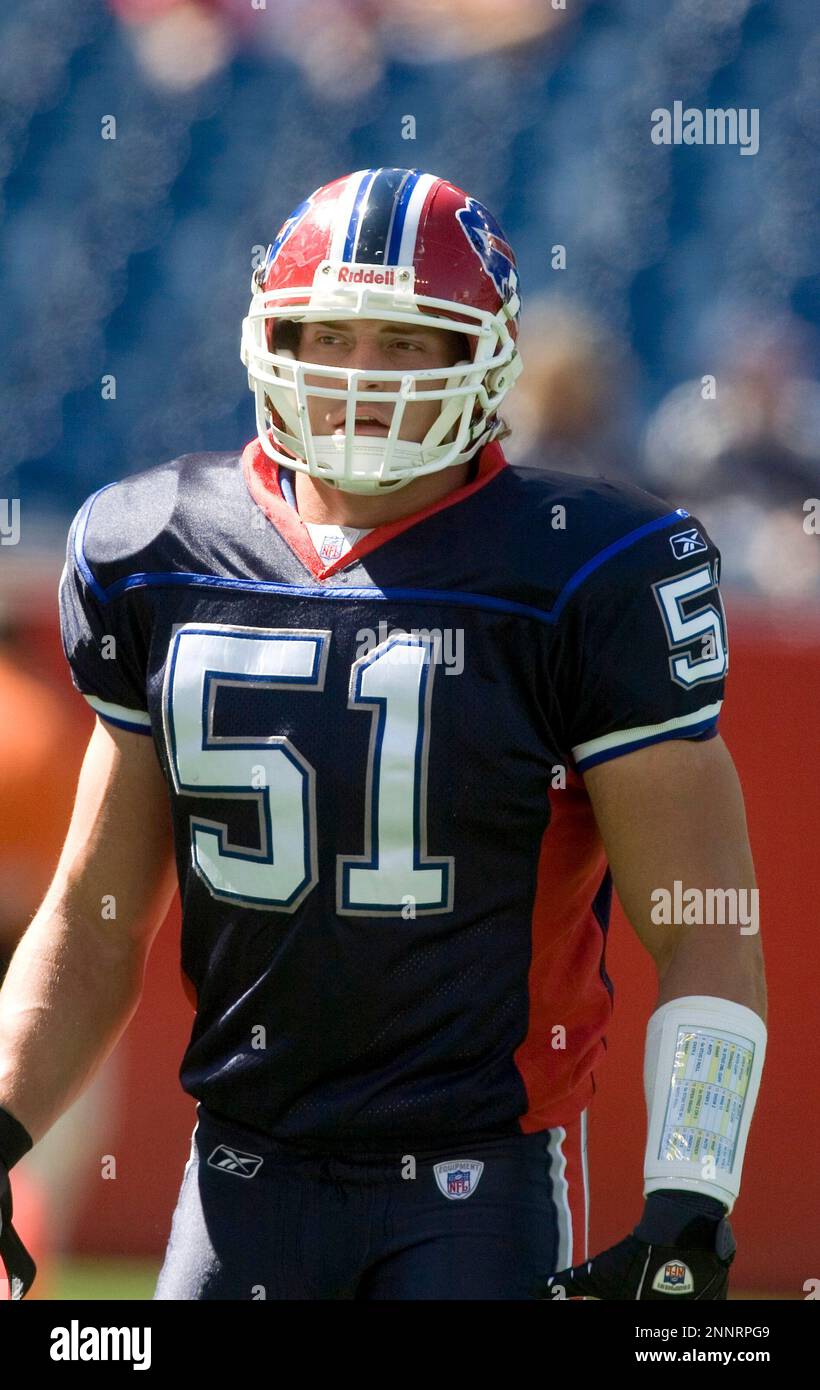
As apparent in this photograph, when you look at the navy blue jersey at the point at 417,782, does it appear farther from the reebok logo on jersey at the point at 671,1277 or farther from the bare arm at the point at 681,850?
the reebok logo on jersey at the point at 671,1277

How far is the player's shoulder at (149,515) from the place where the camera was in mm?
1729

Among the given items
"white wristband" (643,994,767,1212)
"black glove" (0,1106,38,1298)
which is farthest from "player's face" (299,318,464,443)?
"black glove" (0,1106,38,1298)

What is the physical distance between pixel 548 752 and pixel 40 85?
11.7 ft

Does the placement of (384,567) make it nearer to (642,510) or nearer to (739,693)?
(642,510)

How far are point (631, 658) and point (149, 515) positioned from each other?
513mm

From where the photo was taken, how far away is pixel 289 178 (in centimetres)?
447

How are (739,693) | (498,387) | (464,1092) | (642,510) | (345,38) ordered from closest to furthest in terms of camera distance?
(464,1092) → (642,510) → (498,387) → (739,693) → (345,38)

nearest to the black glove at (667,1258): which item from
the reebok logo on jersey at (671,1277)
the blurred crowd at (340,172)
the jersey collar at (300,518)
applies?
the reebok logo on jersey at (671,1277)

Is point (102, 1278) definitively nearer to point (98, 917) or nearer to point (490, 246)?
point (98, 917)

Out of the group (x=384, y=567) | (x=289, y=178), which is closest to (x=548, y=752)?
(x=384, y=567)

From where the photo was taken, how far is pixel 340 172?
439cm

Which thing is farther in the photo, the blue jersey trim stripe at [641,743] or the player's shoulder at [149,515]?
the player's shoulder at [149,515]

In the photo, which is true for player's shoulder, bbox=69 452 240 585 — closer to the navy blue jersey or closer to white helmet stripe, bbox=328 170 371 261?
the navy blue jersey

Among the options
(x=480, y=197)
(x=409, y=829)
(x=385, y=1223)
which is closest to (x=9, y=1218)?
(x=385, y=1223)
